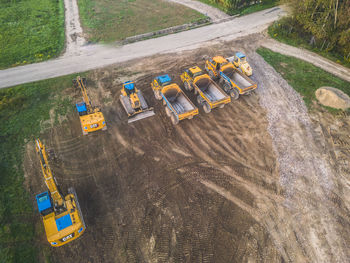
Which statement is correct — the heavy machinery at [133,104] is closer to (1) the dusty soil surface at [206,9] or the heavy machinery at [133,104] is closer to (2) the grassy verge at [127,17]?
(2) the grassy verge at [127,17]

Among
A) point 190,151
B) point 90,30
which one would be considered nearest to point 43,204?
point 190,151

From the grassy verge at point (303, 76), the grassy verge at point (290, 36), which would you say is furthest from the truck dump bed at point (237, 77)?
the grassy verge at point (290, 36)

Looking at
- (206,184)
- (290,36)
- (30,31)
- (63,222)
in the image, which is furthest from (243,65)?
(30,31)

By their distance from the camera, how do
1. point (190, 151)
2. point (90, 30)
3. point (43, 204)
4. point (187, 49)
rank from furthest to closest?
point (90, 30) < point (187, 49) < point (190, 151) < point (43, 204)

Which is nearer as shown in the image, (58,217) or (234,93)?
(58,217)

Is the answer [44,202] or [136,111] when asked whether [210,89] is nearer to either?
[136,111]

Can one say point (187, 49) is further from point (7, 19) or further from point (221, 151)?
point (7, 19)

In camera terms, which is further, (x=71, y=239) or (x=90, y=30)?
(x=90, y=30)
